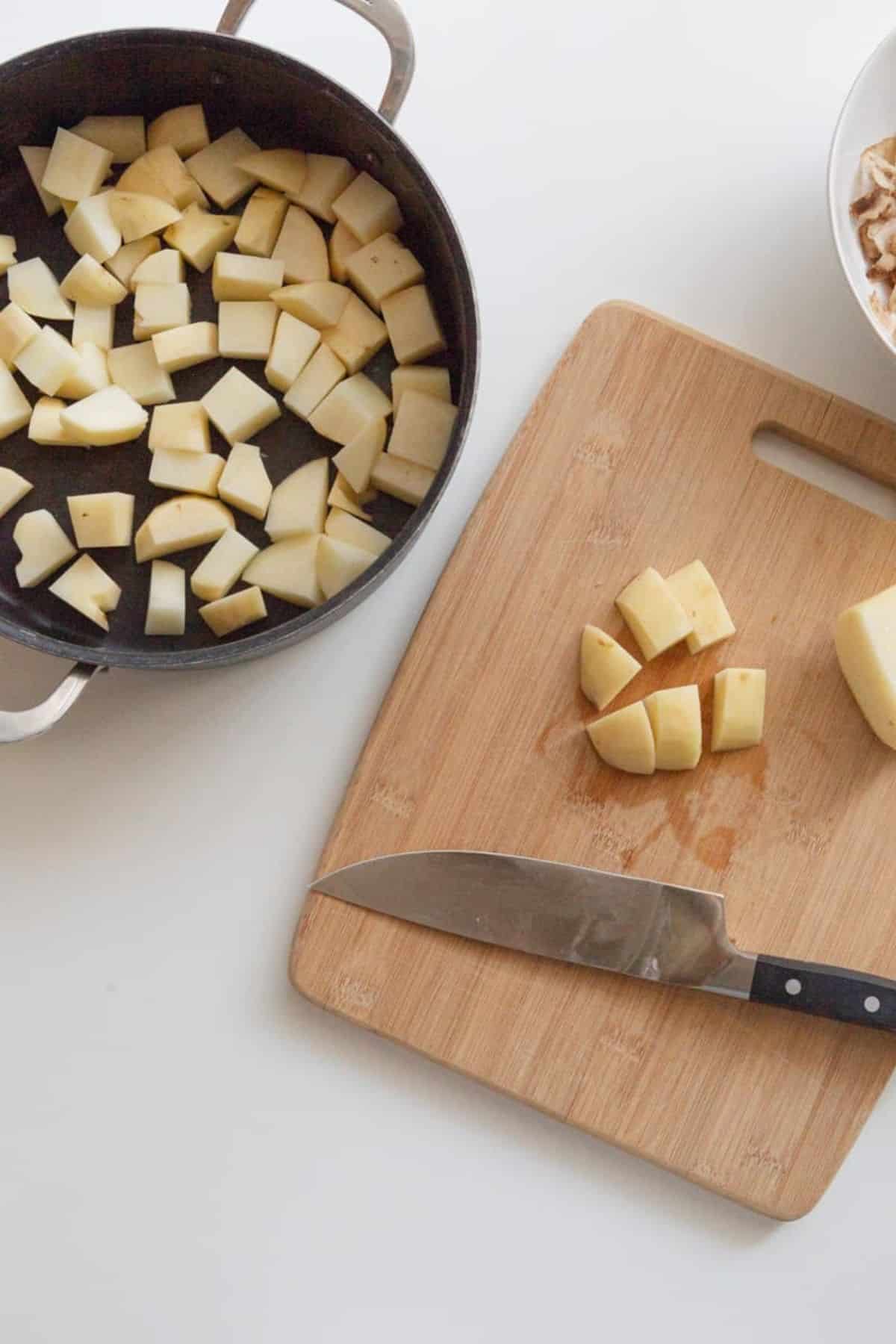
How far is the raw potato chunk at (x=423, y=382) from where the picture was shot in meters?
1.38

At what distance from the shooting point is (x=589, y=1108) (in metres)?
A: 1.37

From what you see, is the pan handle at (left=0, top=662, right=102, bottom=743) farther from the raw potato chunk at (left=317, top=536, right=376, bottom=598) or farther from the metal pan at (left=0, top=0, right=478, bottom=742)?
the raw potato chunk at (left=317, top=536, right=376, bottom=598)

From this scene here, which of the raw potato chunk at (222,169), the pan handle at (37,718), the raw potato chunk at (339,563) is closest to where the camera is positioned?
the pan handle at (37,718)

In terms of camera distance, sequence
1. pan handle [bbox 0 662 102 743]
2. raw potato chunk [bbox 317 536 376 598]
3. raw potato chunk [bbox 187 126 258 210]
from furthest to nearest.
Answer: raw potato chunk [bbox 187 126 258 210] < raw potato chunk [bbox 317 536 376 598] < pan handle [bbox 0 662 102 743]

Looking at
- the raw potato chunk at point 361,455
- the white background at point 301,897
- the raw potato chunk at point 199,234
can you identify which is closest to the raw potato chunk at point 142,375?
the raw potato chunk at point 199,234

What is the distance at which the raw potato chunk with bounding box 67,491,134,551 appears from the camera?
4.44 feet

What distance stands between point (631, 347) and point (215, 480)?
0.50m

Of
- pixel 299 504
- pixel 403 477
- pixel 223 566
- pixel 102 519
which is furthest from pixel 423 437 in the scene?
pixel 102 519

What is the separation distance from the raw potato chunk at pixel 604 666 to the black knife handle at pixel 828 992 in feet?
1.08

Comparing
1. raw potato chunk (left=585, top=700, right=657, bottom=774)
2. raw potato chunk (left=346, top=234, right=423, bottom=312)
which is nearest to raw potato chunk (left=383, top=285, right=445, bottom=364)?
raw potato chunk (left=346, top=234, right=423, bottom=312)

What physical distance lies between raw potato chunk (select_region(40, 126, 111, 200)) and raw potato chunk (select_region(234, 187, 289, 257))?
0.18 m

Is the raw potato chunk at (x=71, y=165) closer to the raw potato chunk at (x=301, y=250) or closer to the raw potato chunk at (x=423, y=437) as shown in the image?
the raw potato chunk at (x=301, y=250)

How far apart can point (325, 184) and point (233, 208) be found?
0.12m

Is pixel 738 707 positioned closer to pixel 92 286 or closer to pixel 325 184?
pixel 325 184
